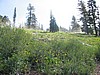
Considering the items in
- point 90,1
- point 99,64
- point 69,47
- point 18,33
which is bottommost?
point 99,64

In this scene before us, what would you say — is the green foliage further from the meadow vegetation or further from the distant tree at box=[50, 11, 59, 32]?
the distant tree at box=[50, 11, 59, 32]

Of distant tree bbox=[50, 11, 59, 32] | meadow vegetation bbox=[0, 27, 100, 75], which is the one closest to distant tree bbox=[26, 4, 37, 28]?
distant tree bbox=[50, 11, 59, 32]

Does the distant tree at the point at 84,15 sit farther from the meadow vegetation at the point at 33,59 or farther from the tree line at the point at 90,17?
the meadow vegetation at the point at 33,59

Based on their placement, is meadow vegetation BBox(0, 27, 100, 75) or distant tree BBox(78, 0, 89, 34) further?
distant tree BBox(78, 0, 89, 34)

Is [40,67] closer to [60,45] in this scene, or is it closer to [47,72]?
[47,72]

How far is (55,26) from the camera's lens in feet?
227

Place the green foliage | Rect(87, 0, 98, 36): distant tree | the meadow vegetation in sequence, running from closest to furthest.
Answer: the green foliage, the meadow vegetation, Rect(87, 0, 98, 36): distant tree

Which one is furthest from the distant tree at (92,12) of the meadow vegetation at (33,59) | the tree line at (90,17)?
the meadow vegetation at (33,59)

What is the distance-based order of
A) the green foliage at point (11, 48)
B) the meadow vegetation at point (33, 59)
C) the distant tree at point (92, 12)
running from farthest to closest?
the distant tree at point (92, 12) → the meadow vegetation at point (33, 59) → the green foliage at point (11, 48)

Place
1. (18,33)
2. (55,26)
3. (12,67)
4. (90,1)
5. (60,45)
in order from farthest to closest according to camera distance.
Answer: (55,26) < (90,1) < (60,45) < (18,33) < (12,67)

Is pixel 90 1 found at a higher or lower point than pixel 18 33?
higher

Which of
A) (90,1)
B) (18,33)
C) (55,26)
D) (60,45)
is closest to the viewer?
(18,33)

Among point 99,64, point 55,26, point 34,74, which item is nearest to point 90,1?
point 55,26

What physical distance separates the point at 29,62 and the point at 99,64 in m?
3.74
